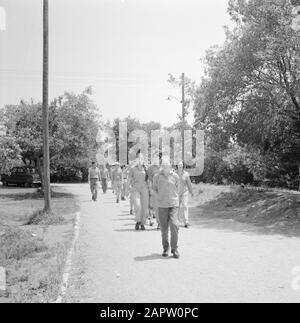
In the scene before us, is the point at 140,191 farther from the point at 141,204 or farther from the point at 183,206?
the point at 183,206

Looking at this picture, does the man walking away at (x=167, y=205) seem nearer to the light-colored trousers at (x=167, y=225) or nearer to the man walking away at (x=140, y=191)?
the light-colored trousers at (x=167, y=225)

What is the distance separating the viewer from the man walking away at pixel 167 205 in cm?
912

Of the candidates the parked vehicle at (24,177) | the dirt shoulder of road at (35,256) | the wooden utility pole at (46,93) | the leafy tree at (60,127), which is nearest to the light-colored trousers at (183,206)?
the dirt shoulder of road at (35,256)

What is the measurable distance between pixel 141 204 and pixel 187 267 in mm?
4684

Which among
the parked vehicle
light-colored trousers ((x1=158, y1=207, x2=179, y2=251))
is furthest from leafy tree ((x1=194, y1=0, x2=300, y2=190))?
the parked vehicle

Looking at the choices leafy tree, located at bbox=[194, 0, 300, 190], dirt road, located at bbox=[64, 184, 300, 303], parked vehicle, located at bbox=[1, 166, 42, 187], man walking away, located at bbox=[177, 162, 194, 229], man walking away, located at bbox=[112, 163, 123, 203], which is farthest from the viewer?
parked vehicle, located at bbox=[1, 166, 42, 187]

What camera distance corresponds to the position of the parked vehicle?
38812 millimetres

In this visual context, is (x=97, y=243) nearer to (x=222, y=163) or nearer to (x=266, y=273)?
(x=266, y=273)

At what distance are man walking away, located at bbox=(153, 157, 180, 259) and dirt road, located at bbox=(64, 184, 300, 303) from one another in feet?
1.02

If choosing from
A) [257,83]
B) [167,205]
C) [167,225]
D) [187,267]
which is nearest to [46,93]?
[257,83]

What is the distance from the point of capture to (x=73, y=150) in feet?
92.0

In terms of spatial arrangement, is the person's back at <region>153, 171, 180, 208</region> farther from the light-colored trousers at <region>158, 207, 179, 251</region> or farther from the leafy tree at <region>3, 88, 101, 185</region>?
the leafy tree at <region>3, 88, 101, 185</region>

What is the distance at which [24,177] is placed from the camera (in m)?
39.3
